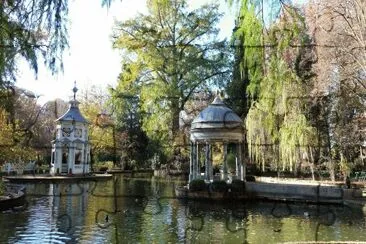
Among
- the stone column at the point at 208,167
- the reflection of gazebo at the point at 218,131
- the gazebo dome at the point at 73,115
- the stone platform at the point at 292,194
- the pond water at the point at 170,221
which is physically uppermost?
the gazebo dome at the point at 73,115

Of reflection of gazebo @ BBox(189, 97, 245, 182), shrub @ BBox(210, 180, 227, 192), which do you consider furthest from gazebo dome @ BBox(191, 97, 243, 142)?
shrub @ BBox(210, 180, 227, 192)

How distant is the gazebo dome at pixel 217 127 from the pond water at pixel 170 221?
3019 mm

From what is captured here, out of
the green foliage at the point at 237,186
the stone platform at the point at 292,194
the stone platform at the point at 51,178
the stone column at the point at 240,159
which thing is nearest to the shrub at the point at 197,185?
the stone platform at the point at 292,194

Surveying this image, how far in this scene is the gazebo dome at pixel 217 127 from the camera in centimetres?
1767

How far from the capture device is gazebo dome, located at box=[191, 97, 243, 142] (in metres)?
17.7

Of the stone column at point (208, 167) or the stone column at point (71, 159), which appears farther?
the stone column at point (71, 159)

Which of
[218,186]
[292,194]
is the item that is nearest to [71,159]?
[218,186]

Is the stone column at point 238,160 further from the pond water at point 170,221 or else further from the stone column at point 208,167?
the pond water at point 170,221

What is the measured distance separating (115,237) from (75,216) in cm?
294

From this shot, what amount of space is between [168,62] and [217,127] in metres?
10.7

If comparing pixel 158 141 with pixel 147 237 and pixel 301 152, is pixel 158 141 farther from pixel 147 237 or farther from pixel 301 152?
pixel 147 237

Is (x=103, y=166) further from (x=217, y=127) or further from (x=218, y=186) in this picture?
(x=218, y=186)

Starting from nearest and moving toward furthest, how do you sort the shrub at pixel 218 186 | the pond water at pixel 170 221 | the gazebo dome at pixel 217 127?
the pond water at pixel 170 221, the shrub at pixel 218 186, the gazebo dome at pixel 217 127

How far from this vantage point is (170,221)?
11156 mm
